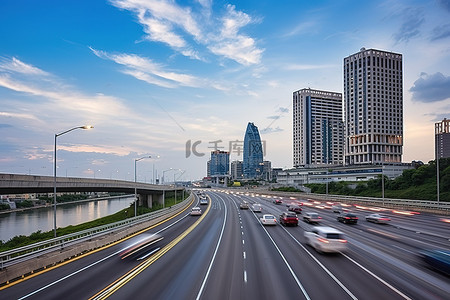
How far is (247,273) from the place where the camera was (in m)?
16.2

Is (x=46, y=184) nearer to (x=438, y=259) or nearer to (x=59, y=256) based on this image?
(x=59, y=256)

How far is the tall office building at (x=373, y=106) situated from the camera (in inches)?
6540

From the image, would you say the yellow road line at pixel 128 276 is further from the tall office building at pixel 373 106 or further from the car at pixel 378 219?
Result: the tall office building at pixel 373 106

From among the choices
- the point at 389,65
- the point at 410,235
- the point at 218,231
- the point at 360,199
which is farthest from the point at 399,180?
the point at 389,65

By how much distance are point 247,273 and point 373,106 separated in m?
175

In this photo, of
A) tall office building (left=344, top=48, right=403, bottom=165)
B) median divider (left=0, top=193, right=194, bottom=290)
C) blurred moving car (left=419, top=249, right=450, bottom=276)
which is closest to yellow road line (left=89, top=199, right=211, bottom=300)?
median divider (left=0, top=193, right=194, bottom=290)

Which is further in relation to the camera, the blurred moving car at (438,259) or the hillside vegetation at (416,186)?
the hillside vegetation at (416,186)

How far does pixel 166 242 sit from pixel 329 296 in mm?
15966

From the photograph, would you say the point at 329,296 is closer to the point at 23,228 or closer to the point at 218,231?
the point at 218,231

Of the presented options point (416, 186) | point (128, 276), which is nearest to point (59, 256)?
point (128, 276)

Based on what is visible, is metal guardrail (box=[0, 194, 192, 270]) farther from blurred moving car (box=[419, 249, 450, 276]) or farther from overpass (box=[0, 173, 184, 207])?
blurred moving car (box=[419, 249, 450, 276])

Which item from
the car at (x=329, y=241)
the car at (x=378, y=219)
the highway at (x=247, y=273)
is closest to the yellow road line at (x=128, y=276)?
the highway at (x=247, y=273)

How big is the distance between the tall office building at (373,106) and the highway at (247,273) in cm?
15176

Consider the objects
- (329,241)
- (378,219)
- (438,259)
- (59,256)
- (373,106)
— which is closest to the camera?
(438,259)
